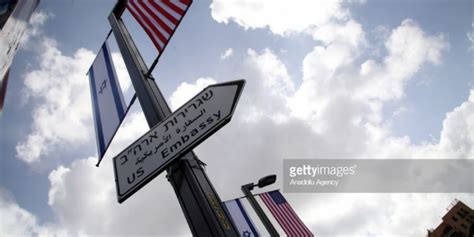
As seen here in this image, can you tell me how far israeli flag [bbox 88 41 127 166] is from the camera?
4594 millimetres

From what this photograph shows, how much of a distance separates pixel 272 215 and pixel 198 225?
26.1 feet

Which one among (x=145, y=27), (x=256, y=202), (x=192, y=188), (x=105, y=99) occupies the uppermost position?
(x=145, y=27)

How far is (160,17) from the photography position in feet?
16.9

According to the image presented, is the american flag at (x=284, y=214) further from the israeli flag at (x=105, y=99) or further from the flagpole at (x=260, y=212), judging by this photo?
the israeli flag at (x=105, y=99)

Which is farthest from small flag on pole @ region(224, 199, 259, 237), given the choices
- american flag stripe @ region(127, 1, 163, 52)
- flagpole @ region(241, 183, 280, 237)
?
american flag stripe @ region(127, 1, 163, 52)

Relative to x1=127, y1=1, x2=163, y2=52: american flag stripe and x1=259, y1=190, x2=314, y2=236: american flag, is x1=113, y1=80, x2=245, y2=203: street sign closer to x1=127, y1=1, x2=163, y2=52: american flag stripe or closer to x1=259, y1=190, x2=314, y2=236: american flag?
x1=127, y1=1, x2=163, y2=52: american flag stripe

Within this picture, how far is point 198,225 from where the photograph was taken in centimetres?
264

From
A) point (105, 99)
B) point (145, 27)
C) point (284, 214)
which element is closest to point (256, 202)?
point (284, 214)

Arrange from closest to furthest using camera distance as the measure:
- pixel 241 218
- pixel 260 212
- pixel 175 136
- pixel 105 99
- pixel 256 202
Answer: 1. pixel 175 136
2. pixel 105 99
3. pixel 260 212
4. pixel 256 202
5. pixel 241 218

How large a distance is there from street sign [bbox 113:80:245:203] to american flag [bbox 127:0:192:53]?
221 cm

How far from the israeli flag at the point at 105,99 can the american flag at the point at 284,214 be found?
708 cm

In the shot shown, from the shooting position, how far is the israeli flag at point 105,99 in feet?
15.1

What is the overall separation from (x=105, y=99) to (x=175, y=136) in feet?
9.54

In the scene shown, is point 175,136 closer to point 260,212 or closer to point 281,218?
point 260,212
